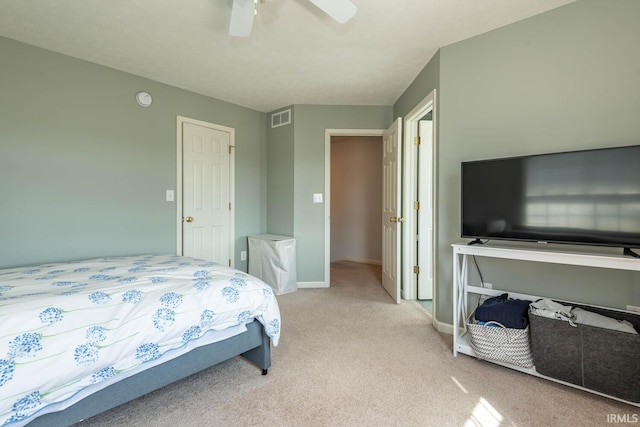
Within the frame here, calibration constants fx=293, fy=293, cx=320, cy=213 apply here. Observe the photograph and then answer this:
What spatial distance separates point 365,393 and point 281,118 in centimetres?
346

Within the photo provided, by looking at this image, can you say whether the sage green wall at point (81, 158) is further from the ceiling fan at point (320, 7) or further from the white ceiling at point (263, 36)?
the ceiling fan at point (320, 7)

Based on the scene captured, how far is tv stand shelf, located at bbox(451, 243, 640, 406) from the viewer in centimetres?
161

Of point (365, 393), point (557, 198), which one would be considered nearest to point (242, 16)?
point (557, 198)

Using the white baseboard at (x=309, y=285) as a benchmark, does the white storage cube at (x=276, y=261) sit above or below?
above

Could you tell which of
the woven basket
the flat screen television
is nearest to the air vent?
the flat screen television

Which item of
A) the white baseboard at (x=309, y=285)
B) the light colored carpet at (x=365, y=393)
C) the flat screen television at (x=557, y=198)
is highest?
the flat screen television at (x=557, y=198)

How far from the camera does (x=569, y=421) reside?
149 centimetres

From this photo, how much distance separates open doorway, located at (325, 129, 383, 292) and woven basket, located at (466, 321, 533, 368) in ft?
11.0

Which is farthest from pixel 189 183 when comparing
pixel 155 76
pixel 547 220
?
pixel 547 220

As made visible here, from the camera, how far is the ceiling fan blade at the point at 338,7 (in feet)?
5.47

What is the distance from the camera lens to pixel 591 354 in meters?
1.63

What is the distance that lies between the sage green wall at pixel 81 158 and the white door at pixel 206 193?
173mm

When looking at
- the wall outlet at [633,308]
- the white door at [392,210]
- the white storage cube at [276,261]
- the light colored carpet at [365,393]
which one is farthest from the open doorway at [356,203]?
the wall outlet at [633,308]

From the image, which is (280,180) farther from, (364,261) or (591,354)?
(591,354)
